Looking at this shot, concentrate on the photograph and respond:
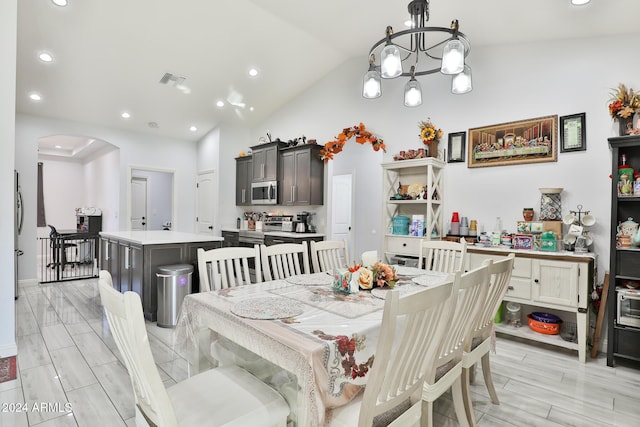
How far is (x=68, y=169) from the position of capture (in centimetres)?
926

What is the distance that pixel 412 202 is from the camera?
3.98 metres

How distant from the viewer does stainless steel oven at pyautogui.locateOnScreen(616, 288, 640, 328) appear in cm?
266

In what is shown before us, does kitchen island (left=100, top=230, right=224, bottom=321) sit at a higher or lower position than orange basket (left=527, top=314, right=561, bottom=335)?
higher

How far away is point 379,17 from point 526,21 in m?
1.45

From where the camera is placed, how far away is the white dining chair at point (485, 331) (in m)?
1.86

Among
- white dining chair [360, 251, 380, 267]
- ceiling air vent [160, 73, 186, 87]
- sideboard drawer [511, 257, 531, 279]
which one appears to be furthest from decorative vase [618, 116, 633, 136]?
ceiling air vent [160, 73, 186, 87]

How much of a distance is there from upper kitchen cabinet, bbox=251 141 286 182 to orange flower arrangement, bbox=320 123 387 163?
1.09m

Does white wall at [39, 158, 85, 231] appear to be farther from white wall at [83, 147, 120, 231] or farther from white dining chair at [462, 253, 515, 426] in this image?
white dining chair at [462, 253, 515, 426]

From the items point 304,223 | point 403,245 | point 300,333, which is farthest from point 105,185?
point 300,333

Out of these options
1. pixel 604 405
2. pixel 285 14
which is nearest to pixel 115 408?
pixel 604 405

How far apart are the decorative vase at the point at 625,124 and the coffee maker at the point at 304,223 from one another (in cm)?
396

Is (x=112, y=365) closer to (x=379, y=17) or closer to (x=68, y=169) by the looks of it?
(x=379, y=17)

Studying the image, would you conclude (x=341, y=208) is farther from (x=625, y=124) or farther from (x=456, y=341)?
(x=456, y=341)

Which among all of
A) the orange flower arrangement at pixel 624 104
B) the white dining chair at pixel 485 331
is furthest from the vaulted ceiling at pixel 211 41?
the white dining chair at pixel 485 331
